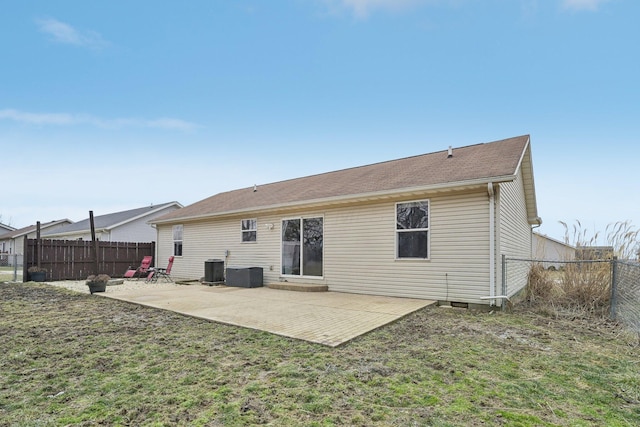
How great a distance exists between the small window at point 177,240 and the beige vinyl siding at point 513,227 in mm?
11917

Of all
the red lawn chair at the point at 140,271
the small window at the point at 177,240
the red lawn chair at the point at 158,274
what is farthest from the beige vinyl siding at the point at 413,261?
the red lawn chair at the point at 140,271

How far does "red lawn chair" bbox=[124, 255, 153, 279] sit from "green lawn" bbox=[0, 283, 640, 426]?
8.99 metres

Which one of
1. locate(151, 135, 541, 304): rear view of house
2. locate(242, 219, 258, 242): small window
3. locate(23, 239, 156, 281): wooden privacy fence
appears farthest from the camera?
locate(23, 239, 156, 281): wooden privacy fence

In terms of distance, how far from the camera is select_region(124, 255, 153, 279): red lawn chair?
46.2ft

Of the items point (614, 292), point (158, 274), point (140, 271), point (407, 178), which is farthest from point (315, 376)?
point (140, 271)

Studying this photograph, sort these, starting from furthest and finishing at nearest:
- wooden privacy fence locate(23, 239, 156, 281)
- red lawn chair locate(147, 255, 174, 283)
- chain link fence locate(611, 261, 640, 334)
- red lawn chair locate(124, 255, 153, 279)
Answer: red lawn chair locate(124, 255, 153, 279), wooden privacy fence locate(23, 239, 156, 281), red lawn chair locate(147, 255, 174, 283), chain link fence locate(611, 261, 640, 334)

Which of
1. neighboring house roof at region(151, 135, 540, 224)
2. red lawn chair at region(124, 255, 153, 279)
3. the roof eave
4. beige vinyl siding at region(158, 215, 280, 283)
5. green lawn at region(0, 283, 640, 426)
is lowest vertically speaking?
red lawn chair at region(124, 255, 153, 279)

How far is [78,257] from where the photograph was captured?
46.2 ft

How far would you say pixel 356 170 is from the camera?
12.0m

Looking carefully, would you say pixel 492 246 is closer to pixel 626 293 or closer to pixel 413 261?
pixel 413 261

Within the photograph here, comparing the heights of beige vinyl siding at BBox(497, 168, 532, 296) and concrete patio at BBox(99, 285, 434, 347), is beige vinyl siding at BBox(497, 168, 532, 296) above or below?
above

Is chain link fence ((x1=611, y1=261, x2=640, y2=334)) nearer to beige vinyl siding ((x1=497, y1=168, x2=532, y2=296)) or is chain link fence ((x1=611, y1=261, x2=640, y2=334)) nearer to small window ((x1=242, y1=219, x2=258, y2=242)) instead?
beige vinyl siding ((x1=497, y1=168, x2=532, y2=296))

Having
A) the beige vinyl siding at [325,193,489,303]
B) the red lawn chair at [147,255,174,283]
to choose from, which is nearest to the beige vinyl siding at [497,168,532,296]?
the beige vinyl siding at [325,193,489,303]

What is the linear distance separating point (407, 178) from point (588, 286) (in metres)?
4.28
